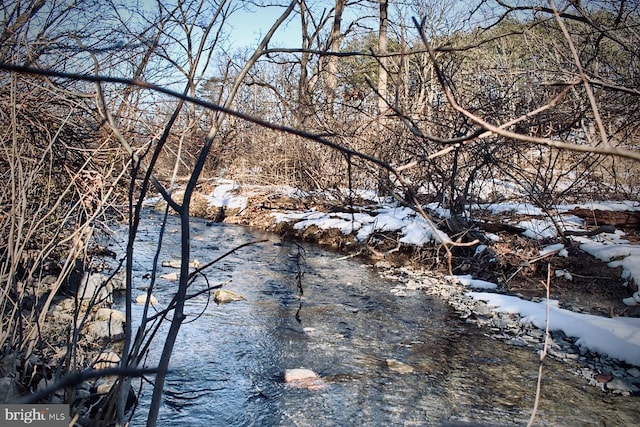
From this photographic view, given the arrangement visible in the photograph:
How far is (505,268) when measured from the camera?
6.74 meters

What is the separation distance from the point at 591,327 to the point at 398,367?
213cm

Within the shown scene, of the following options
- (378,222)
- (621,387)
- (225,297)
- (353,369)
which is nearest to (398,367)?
(353,369)

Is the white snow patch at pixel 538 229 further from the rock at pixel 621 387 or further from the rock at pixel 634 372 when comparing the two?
the rock at pixel 621 387

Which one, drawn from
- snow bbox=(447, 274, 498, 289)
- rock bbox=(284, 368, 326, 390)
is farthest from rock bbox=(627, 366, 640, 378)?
rock bbox=(284, 368, 326, 390)

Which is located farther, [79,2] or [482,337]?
[482,337]

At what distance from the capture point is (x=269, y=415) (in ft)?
10.7

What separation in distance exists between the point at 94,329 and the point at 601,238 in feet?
22.2

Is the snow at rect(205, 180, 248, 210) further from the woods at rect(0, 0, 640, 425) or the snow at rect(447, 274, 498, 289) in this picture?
the snow at rect(447, 274, 498, 289)

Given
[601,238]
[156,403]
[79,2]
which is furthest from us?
[601,238]

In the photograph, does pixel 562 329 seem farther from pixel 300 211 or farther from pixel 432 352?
pixel 300 211

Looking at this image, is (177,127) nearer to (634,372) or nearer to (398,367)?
(398,367)

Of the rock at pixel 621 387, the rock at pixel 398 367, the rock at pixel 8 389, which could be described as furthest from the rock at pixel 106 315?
the rock at pixel 621 387

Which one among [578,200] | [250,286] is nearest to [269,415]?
[250,286]

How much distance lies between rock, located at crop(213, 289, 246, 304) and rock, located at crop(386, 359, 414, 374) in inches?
89.2
